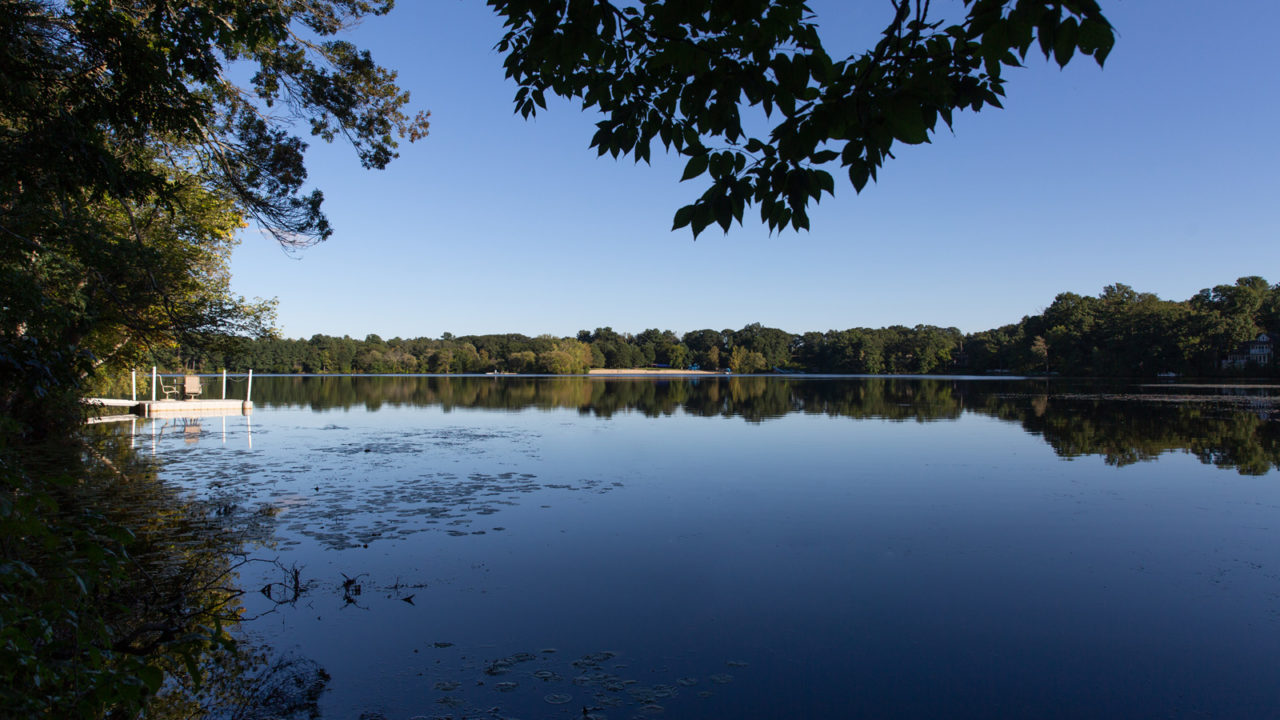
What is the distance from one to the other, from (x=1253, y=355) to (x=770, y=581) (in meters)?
105

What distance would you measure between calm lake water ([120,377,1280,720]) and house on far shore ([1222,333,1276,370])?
3277 inches

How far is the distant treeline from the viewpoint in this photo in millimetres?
76438

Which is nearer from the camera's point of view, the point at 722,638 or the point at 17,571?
the point at 17,571

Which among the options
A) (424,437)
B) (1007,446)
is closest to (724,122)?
(1007,446)

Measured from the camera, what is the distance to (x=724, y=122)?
2729mm

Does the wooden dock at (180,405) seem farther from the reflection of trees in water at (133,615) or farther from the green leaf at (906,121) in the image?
the green leaf at (906,121)

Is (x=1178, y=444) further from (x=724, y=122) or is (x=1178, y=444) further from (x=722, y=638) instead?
(x=724, y=122)

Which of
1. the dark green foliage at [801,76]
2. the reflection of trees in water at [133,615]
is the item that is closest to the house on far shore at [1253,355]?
the dark green foliage at [801,76]

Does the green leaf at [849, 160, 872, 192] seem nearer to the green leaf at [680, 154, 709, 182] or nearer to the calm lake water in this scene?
the green leaf at [680, 154, 709, 182]

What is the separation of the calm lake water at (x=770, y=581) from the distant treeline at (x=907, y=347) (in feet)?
51.9

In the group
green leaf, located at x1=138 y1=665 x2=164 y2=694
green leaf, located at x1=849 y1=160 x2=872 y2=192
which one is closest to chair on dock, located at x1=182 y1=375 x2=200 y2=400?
green leaf, located at x1=138 y1=665 x2=164 y2=694

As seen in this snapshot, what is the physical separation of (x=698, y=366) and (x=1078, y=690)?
158602 mm

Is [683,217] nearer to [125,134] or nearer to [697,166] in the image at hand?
[697,166]

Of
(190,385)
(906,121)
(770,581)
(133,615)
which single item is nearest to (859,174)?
(906,121)
